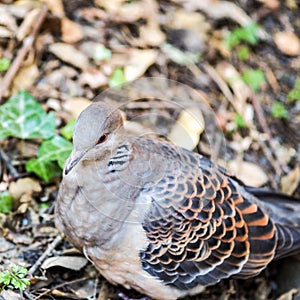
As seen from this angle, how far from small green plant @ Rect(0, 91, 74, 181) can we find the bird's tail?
1.51 metres

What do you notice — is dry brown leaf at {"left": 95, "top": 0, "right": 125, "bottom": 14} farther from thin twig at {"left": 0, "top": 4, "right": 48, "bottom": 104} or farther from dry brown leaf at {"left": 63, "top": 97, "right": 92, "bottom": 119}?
dry brown leaf at {"left": 63, "top": 97, "right": 92, "bottom": 119}

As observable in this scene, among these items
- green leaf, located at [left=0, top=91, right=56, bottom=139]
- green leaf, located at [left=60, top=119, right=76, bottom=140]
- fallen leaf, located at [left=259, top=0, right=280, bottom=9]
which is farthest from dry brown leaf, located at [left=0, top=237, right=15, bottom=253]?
fallen leaf, located at [left=259, top=0, right=280, bottom=9]

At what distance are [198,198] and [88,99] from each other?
1.79 metres

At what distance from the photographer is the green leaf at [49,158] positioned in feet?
17.0

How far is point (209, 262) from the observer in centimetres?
473

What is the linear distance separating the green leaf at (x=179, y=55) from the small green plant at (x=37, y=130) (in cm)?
162

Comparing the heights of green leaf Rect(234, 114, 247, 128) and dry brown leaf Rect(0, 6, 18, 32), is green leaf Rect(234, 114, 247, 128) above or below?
below

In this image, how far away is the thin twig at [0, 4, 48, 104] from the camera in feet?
18.2

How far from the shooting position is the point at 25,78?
19.0 ft

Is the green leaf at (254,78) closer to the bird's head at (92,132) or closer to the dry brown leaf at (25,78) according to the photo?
Result: the dry brown leaf at (25,78)

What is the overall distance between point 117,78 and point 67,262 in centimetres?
191

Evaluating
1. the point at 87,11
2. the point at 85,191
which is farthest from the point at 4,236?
the point at 87,11

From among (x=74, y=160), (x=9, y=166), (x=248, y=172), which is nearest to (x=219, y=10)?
(x=248, y=172)

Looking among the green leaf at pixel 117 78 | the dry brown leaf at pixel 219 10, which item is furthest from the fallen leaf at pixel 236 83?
the green leaf at pixel 117 78
